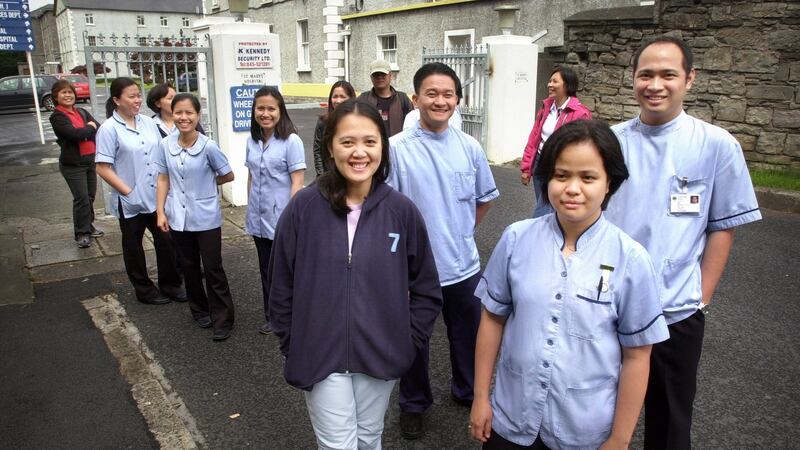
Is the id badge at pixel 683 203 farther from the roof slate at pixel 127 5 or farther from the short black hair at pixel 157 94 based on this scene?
the roof slate at pixel 127 5

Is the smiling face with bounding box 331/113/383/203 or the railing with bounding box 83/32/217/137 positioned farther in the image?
the railing with bounding box 83/32/217/137

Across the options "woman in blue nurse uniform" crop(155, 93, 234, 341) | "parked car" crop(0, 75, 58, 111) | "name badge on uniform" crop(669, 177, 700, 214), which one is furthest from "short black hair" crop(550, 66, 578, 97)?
"parked car" crop(0, 75, 58, 111)

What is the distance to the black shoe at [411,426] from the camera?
10.7 feet

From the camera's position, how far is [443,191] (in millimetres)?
3094

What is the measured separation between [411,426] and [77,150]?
5.31 metres

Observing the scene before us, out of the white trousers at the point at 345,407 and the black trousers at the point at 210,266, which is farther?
the black trousers at the point at 210,266

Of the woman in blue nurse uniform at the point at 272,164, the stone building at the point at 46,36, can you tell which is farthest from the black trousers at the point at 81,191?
the stone building at the point at 46,36

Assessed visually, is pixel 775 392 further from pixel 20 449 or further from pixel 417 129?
pixel 20 449

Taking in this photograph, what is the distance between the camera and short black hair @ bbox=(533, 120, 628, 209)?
1820 mm

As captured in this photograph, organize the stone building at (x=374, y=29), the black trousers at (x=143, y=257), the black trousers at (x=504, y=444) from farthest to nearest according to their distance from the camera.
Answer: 1. the stone building at (x=374, y=29)
2. the black trousers at (x=143, y=257)
3. the black trousers at (x=504, y=444)

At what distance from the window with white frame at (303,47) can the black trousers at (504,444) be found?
1008 inches

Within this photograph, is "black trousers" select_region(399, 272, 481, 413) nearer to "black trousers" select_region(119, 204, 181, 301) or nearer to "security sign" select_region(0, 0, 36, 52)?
"black trousers" select_region(119, 204, 181, 301)

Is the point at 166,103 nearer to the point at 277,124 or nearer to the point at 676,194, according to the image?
the point at 277,124

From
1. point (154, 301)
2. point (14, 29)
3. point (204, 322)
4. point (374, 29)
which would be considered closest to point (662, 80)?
point (204, 322)
